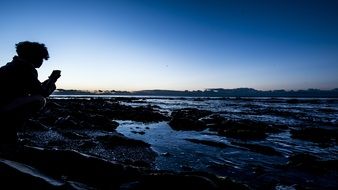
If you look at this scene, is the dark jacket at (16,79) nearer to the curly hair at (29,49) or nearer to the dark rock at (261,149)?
the curly hair at (29,49)

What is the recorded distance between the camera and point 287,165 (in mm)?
7477

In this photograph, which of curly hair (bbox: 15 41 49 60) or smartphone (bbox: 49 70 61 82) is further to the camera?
smartphone (bbox: 49 70 61 82)

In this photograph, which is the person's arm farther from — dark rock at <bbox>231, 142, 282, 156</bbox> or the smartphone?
dark rock at <bbox>231, 142, 282, 156</bbox>

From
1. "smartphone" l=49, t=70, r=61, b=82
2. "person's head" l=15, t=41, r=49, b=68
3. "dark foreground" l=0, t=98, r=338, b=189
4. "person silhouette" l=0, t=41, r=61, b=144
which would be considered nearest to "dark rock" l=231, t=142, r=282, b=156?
"dark foreground" l=0, t=98, r=338, b=189

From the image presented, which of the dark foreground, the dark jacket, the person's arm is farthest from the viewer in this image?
the person's arm

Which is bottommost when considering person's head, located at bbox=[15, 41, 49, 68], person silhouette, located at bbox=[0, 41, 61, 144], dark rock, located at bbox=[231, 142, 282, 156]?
dark rock, located at bbox=[231, 142, 282, 156]

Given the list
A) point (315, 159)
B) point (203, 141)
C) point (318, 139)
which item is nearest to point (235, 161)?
point (315, 159)

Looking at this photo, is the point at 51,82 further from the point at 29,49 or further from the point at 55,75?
the point at 29,49

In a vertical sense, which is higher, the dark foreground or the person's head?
the person's head

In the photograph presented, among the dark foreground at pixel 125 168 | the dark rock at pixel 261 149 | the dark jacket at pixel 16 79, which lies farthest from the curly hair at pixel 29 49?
the dark rock at pixel 261 149

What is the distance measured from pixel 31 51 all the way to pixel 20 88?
72cm

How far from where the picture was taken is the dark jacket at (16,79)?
461 centimetres

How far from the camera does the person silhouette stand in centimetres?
462

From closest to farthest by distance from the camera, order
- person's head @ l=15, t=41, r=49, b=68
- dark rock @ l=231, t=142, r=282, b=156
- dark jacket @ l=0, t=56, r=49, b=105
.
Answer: dark jacket @ l=0, t=56, r=49, b=105 → person's head @ l=15, t=41, r=49, b=68 → dark rock @ l=231, t=142, r=282, b=156
